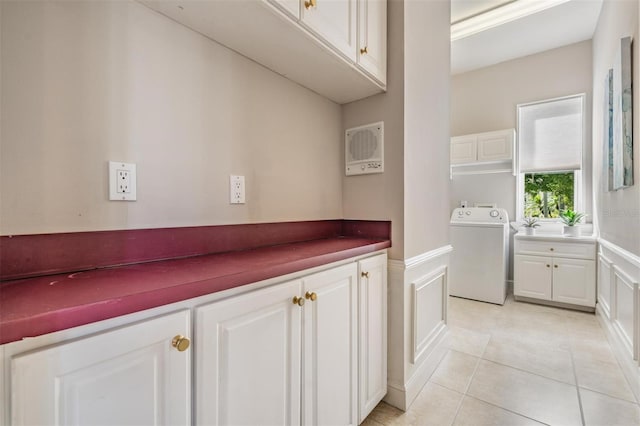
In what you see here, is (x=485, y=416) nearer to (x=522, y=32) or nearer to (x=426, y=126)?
(x=426, y=126)

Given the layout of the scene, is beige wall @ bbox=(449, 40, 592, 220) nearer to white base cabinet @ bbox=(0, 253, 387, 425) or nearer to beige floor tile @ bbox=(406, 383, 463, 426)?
beige floor tile @ bbox=(406, 383, 463, 426)

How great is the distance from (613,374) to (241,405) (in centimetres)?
237

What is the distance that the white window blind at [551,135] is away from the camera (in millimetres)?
3303

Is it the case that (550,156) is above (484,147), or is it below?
below

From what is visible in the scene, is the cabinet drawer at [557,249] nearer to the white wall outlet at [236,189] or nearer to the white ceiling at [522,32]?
the white ceiling at [522,32]

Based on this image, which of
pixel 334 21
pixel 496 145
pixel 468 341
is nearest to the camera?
pixel 334 21

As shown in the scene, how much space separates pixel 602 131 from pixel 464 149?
127 cm

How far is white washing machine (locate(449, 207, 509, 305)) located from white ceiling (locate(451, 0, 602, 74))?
194cm

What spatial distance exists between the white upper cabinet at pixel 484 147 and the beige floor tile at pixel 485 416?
284 cm

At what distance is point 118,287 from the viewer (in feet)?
2.06

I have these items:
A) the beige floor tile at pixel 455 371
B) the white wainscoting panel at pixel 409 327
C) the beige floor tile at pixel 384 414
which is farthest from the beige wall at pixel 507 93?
the beige floor tile at pixel 384 414

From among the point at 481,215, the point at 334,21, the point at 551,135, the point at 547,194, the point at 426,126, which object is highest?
the point at 551,135

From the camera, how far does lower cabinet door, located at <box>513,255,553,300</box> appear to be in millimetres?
3027

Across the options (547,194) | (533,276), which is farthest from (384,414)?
(547,194)
